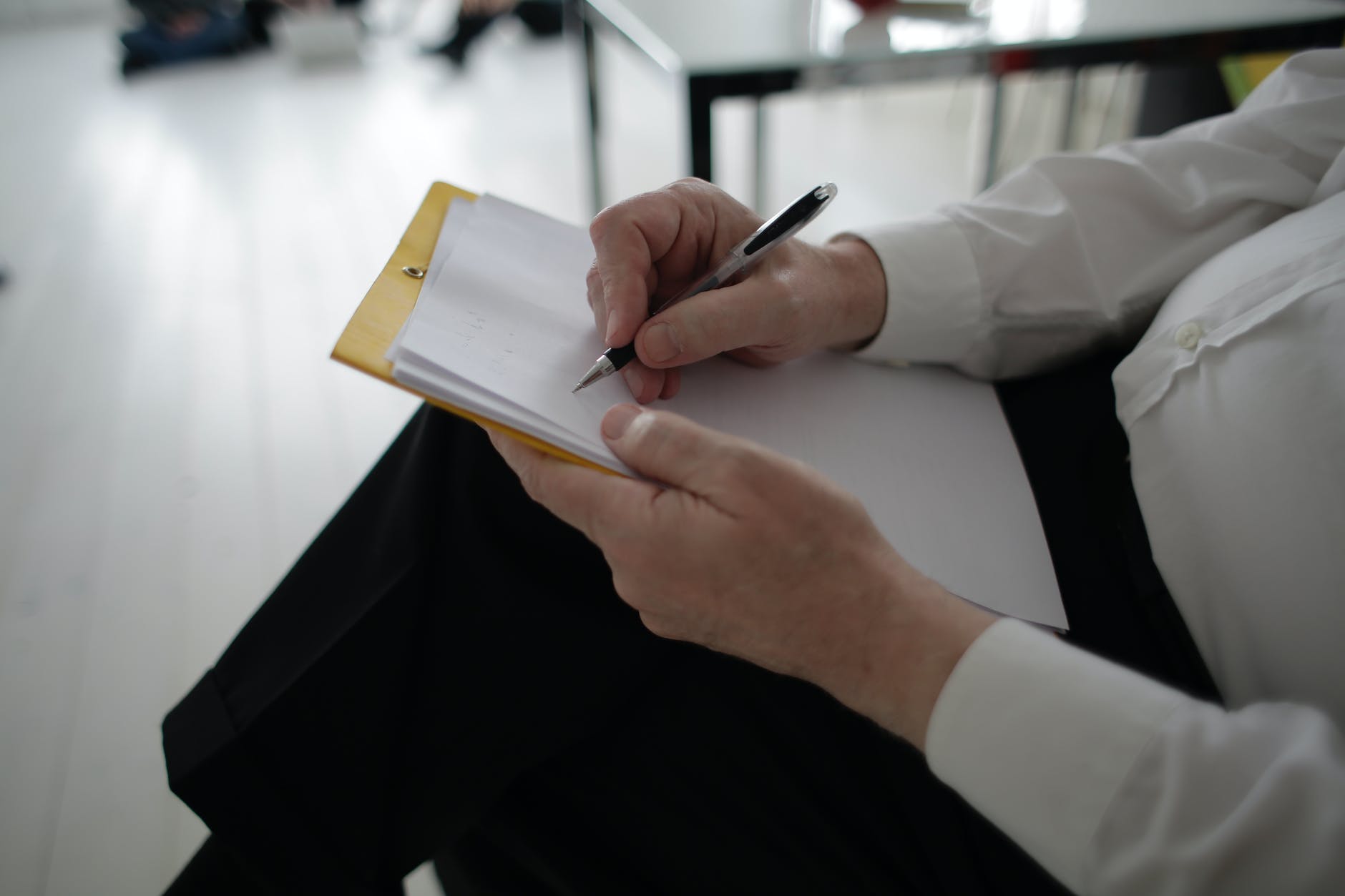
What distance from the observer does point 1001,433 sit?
72 cm

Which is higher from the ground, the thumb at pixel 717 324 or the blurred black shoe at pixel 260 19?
the blurred black shoe at pixel 260 19

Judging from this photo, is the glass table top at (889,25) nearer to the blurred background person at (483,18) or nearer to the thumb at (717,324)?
the thumb at (717,324)

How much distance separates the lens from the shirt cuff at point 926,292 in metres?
0.75

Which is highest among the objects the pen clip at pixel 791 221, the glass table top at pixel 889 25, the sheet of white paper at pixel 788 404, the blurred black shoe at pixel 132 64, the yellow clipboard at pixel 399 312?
the glass table top at pixel 889 25

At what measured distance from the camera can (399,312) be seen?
582mm

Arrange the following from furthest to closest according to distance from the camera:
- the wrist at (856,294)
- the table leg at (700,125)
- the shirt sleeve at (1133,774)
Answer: the table leg at (700,125)
the wrist at (856,294)
the shirt sleeve at (1133,774)

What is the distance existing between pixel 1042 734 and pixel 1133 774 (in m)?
0.04

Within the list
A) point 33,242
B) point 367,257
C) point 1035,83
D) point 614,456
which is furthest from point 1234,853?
point 1035,83

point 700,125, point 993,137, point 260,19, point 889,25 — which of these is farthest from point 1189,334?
point 260,19

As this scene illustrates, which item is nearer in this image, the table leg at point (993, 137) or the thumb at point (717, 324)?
the thumb at point (717, 324)

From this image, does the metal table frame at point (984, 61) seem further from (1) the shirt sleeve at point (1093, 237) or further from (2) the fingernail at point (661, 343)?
(2) the fingernail at point (661, 343)

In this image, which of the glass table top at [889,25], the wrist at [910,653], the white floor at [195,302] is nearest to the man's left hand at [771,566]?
the wrist at [910,653]

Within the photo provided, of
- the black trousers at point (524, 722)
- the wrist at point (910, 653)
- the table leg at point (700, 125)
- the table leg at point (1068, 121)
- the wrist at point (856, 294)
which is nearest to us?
the wrist at point (910, 653)

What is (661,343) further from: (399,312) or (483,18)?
(483,18)
